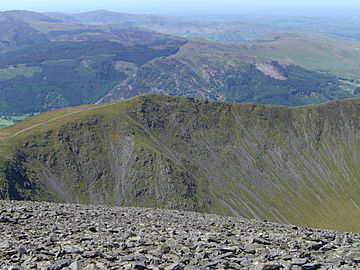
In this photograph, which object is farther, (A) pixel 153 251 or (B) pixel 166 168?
(B) pixel 166 168

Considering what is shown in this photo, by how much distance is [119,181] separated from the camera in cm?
15500

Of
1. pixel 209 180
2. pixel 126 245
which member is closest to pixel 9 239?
pixel 126 245

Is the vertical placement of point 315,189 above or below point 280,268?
below

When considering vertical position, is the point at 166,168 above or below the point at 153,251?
below

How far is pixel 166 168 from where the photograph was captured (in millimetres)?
159625

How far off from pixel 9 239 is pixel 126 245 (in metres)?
9.96

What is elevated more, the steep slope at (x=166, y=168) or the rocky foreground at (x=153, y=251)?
the rocky foreground at (x=153, y=251)

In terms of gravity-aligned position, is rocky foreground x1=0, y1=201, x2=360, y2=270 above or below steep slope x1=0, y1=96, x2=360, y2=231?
above

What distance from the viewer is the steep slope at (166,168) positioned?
148 meters

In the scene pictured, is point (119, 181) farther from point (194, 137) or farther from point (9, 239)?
point (9, 239)

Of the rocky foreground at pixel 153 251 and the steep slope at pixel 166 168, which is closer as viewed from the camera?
the rocky foreground at pixel 153 251

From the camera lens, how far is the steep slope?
487ft

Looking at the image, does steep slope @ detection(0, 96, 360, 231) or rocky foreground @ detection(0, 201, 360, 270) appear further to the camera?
steep slope @ detection(0, 96, 360, 231)

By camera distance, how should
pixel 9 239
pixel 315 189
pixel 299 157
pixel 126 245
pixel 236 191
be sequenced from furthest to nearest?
pixel 299 157 → pixel 315 189 → pixel 236 191 → pixel 9 239 → pixel 126 245
